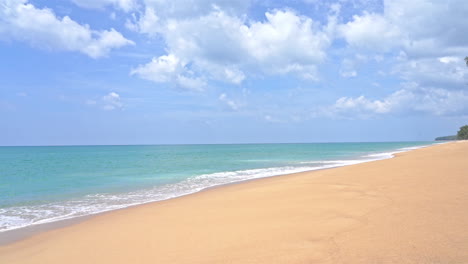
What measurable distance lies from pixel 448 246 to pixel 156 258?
175 inches

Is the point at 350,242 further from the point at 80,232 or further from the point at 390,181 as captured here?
the point at 390,181

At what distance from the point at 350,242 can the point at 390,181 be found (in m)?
7.47

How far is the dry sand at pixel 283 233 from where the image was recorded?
14.6ft

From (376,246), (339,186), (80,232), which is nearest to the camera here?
(376,246)

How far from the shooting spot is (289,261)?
4.23 metres

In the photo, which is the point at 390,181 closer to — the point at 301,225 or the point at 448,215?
the point at 448,215

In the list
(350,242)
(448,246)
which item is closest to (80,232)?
(350,242)

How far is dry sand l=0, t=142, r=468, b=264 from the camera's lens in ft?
14.6

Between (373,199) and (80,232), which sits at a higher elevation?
(373,199)

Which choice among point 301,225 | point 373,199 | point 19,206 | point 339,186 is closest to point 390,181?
point 339,186

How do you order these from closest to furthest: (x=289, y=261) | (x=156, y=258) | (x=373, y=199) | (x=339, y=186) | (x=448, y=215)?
1. (x=289, y=261)
2. (x=156, y=258)
3. (x=448, y=215)
4. (x=373, y=199)
5. (x=339, y=186)

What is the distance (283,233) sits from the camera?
5.56m

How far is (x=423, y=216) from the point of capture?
5.92m

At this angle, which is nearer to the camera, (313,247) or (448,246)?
(448,246)
